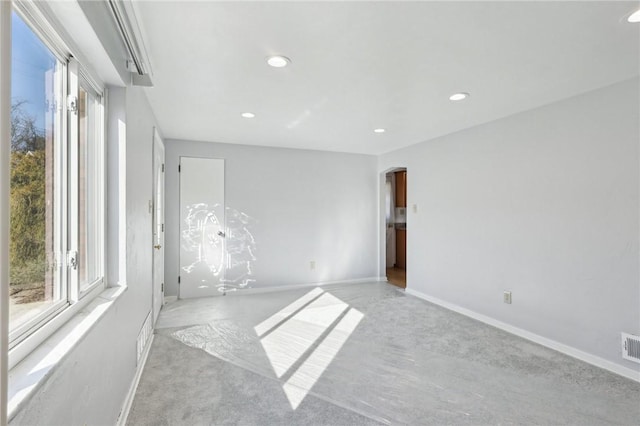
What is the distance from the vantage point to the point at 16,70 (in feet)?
3.52

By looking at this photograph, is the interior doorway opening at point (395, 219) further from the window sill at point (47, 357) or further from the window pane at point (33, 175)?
the window pane at point (33, 175)

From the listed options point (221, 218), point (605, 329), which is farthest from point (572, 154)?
point (221, 218)

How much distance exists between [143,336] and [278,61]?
238 cm

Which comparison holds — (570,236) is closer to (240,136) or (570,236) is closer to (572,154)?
(572,154)

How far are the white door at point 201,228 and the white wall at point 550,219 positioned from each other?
9.83ft

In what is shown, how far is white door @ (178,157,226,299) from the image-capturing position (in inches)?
180

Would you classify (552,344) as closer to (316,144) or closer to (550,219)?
(550,219)

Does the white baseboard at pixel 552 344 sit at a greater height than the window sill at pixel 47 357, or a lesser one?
lesser

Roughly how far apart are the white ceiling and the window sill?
150 centimetres

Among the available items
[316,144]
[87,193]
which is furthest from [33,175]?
[316,144]

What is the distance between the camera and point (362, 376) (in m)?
2.48

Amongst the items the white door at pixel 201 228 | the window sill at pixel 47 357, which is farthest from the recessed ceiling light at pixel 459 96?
the white door at pixel 201 228

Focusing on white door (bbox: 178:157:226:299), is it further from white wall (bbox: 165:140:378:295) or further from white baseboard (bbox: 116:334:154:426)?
white baseboard (bbox: 116:334:154:426)

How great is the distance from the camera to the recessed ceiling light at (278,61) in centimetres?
216
